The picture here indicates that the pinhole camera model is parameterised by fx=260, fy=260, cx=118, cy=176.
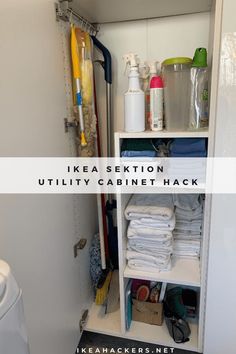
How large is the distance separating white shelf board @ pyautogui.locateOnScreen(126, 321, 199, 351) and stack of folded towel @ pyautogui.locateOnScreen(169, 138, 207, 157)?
1.02 m

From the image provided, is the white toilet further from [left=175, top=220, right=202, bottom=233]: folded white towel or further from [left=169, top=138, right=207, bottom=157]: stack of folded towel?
[left=175, top=220, right=202, bottom=233]: folded white towel

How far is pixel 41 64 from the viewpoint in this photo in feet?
3.23

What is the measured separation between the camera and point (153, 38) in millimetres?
1446

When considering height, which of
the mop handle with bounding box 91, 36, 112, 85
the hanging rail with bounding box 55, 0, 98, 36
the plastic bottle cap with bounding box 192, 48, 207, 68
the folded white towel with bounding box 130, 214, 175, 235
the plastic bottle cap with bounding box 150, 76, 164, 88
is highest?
the hanging rail with bounding box 55, 0, 98, 36

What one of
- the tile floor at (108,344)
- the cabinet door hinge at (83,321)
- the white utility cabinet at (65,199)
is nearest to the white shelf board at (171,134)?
the white utility cabinet at (65,199)

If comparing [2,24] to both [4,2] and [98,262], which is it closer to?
[4,2]

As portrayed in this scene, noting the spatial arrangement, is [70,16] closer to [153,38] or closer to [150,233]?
[153,38]

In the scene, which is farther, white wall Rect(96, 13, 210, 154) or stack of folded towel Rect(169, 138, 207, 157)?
white wall Rect(96, 13, 210, 154)

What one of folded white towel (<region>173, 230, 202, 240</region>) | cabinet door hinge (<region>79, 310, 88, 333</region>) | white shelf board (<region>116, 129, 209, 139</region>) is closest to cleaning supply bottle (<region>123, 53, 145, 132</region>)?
white shelf board (<region>116, 129, 209, 139</region>)

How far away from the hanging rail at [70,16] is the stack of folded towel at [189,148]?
730 millimetres

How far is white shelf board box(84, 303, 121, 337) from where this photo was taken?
1.49 m

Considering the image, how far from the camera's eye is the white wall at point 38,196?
0.82 meters

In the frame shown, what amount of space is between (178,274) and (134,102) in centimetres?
87

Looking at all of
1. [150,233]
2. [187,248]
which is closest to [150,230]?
[150,233]
